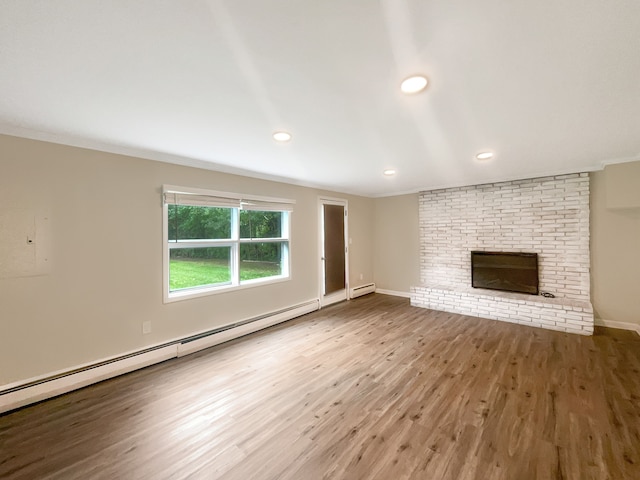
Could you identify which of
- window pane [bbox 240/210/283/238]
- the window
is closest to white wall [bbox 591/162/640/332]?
the window

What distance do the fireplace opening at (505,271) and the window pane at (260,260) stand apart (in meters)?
3.54

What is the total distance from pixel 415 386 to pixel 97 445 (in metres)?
2.46

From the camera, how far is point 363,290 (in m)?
5.93

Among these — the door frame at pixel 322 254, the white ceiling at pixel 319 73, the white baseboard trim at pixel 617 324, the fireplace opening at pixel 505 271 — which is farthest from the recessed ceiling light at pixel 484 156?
the white baseboard trim at pixel 617 324

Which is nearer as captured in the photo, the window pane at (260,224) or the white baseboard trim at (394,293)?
the window pane at (260,224)

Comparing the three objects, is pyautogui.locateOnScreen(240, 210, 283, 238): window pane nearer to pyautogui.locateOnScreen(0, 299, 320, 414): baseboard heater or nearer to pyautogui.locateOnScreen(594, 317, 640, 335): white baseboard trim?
pyautogui.locateOnScreen(0, 299, 320, 414): baseboard heater

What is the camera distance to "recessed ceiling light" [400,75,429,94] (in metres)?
1.53

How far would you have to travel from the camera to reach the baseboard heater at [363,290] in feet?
18.7

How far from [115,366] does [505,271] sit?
562 centimetres

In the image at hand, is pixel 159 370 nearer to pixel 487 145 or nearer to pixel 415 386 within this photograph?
pixel 415 386

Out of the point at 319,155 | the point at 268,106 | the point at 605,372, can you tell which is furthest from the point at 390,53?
the point at 605,372

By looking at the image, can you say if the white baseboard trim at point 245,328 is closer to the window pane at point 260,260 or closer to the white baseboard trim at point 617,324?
the window pane at point 260,260

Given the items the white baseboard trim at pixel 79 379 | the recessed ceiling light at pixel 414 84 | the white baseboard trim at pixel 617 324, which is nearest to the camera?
the recessed ceiling light at pixel 414 84

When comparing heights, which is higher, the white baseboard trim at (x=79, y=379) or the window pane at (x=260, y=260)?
the window pane at (x=260, y=260)
